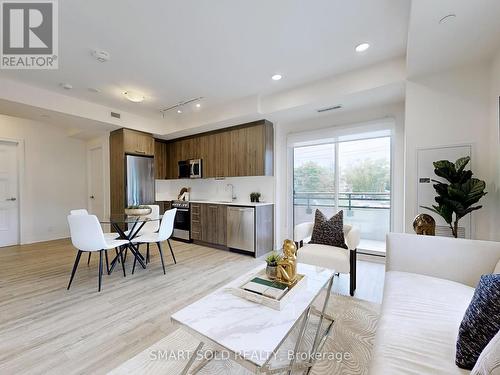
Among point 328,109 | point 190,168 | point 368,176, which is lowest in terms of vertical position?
point 368,176

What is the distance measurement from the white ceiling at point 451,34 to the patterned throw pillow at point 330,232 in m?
1.91

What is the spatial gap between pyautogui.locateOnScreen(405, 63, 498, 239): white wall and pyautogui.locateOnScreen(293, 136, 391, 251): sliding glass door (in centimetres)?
100

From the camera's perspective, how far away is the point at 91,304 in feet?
7.41

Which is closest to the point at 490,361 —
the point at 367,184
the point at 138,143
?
the point at 367,184

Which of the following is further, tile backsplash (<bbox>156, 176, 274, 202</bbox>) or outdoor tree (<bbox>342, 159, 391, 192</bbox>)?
tile backsplash (<bbox>156, 176, 274, 202</bbox>)

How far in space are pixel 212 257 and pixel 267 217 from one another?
1.23 meters

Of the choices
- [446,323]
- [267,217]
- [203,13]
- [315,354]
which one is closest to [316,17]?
[203,13]

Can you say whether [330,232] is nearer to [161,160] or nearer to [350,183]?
[350,183]

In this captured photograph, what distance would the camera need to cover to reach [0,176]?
4527 millimetres

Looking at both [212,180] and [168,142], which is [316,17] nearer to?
[212,180]

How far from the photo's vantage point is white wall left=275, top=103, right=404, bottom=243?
11.1 feet

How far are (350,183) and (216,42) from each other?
3.06 metres

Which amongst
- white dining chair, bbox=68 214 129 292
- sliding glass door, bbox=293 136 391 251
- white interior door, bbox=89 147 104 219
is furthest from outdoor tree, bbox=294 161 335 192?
white interior door, bbox=89 147 104 219

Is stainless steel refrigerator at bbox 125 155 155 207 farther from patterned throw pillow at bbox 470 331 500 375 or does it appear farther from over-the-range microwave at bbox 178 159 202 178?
patterned throw pillow at bbox 470 331 500 375
